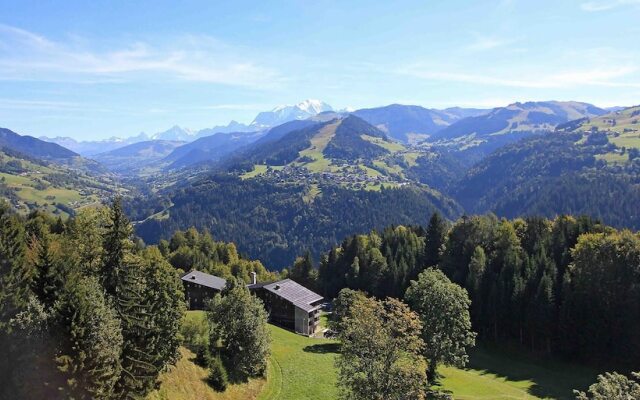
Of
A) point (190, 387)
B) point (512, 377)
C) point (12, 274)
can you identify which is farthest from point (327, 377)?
point (12, 274)

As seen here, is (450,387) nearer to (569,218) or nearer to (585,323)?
(585,323)

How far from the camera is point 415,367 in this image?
39.1 meters

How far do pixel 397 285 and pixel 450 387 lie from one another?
52446 millimetres

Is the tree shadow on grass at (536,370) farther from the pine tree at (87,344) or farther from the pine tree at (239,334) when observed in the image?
the pine tree at (87,344)

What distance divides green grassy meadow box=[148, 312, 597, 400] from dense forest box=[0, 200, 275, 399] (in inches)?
187

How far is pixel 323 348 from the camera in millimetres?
81188

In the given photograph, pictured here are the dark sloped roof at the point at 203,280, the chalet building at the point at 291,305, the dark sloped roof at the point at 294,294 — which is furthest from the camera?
the dark sloped roof at the point at 203,280

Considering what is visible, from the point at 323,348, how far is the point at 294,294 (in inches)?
877

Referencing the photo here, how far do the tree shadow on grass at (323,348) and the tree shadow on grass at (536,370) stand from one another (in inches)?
934

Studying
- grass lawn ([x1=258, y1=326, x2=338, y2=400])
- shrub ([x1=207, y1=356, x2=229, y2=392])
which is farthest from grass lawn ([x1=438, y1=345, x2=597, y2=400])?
shrub ([x1=207, y1=356, x2=229, y2=392])

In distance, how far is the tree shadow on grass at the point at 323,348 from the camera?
256 feet

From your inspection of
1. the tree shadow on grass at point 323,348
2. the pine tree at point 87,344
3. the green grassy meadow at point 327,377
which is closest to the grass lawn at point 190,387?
the green grassy meadow at point 327,377

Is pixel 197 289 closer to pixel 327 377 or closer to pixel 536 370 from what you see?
pixel 327 377

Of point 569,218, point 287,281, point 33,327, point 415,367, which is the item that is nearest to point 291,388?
point 415,367
